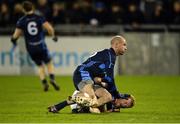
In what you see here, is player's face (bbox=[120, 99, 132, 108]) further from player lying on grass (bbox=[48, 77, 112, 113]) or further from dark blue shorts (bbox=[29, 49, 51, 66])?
dark blue shorts (bbox=[29, 49, 51, 66])

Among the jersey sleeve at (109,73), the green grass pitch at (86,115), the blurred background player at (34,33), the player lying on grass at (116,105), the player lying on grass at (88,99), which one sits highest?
the blurred background player at (34,33)

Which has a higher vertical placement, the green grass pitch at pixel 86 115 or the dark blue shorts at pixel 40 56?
the dark blue shorts at pixel 40 56

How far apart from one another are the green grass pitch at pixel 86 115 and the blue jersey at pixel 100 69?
2.22 feet

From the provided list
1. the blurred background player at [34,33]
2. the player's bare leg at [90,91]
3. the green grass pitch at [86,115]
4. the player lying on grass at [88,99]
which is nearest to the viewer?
the green grass pitch at [86,115]

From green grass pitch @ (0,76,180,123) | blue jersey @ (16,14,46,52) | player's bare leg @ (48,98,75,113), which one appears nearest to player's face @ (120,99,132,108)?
green grass pitch @ (0,76,180,123)

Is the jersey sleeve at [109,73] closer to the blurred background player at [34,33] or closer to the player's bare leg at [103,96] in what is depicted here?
the player's bare leg at [103,96]

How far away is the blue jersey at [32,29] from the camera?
20.3 m

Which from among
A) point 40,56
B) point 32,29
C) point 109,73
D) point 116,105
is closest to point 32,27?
point 32,29

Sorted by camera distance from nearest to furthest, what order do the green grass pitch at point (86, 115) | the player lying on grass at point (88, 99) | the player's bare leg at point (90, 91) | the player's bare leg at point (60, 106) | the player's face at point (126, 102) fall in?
the green grass pitch at point (86, 115) → the player lying on grass at point (88, 99) → the player's bare leg at point (90, 91) → the player's bare leg at point (60, 106) → the player's face at point (126, 102)

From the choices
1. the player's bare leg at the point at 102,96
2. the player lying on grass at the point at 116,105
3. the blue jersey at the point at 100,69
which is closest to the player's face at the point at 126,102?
the player lying on grass at the point at 116,105

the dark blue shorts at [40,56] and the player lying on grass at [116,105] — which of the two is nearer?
the player lying on grass at [116,105]

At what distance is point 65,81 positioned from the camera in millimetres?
24484

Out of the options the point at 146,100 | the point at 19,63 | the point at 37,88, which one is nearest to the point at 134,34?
the point at 19,63

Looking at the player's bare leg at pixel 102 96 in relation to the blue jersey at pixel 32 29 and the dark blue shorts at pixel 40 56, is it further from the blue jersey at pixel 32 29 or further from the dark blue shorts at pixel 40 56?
the dark blue shorts at pixel 40 56
